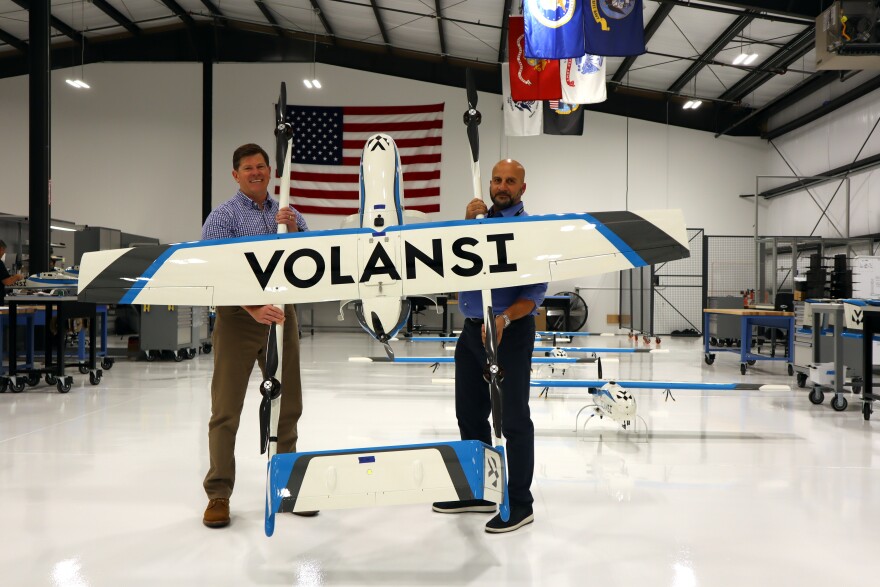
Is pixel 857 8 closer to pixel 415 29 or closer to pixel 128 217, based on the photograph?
pixel 415 29

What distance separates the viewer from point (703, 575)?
216 cm

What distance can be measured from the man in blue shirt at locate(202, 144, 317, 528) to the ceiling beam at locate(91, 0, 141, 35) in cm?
1394

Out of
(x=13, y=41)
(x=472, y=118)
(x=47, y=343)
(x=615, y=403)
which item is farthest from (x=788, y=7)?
(x=13, y=41)

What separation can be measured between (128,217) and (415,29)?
8.91 m

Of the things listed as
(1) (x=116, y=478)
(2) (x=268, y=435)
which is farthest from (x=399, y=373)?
(2) (x=268, y=435)

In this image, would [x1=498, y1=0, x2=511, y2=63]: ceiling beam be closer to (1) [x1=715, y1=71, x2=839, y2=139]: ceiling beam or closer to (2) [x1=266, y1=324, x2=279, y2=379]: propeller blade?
(1) [x1=715, y1=71, x2=839, y2=139]: ceiling beam

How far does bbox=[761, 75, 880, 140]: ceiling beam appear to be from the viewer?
11.2 metres

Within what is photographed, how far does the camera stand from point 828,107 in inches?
494

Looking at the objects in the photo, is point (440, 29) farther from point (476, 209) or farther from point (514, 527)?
point (514, 527)

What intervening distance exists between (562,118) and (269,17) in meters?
8.08

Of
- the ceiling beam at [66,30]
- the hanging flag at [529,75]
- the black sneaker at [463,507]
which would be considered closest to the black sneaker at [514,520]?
the black sneaker at [463,507]

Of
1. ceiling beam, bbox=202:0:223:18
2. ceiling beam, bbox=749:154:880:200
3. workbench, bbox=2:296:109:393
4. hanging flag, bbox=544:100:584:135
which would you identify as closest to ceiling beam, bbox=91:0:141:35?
ceiling beam, bbox=202:0:223:18

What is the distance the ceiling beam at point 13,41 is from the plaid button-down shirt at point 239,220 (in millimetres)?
16369

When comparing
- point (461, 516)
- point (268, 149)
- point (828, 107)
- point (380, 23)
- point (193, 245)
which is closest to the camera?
point (193, 245)
